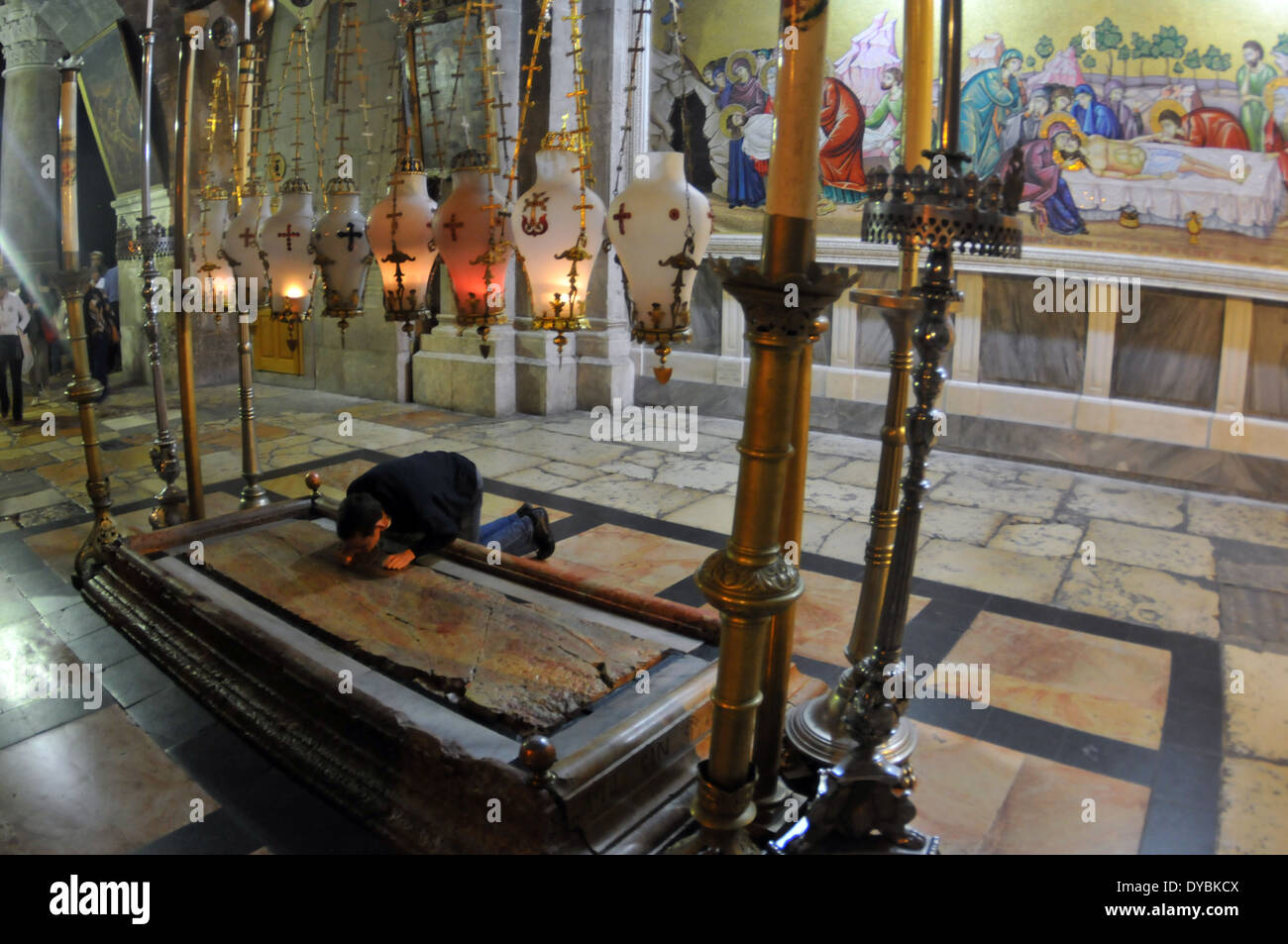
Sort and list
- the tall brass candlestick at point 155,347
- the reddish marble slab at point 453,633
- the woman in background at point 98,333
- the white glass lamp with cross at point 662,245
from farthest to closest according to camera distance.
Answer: the woman in background at point 98,333
the tall brass candlestick at point 155,347
the reddish marble slab at point 453,633
the white glass lamp with cross at point 662,245

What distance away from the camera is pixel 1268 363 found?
21.6 ft

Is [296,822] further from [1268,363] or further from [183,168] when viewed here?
[1268,363]

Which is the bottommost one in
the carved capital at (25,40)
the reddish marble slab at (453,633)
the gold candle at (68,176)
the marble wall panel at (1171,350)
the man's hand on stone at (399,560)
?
the reddish marble slab at (453,633)

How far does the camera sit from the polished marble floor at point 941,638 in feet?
8.39

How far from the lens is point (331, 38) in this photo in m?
9.43

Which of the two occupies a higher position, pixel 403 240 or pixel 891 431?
pixel 403 240

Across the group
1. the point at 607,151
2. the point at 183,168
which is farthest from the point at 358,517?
the point at 607,151

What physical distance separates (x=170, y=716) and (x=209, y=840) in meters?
0.77

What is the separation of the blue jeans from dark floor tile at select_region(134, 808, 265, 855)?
1775 mm

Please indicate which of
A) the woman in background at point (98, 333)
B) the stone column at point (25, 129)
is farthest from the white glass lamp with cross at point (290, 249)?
the stone column at point (25, 129)

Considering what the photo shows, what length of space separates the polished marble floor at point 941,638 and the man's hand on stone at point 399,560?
34.1 inches

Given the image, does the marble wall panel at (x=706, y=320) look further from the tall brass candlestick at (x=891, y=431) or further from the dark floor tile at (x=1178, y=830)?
the dark floor tile at (x=1178, y=830)

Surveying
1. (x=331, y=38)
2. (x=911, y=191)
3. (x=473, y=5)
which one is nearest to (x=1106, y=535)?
(x=911, y=191)

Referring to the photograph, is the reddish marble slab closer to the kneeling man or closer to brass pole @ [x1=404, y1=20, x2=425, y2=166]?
the kneeling man
